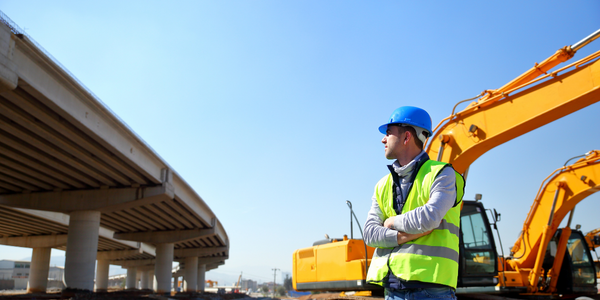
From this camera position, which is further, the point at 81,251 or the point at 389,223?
the point at 81,251

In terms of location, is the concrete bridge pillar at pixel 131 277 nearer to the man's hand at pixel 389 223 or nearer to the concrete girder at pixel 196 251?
the concrete girder at pixel 196 251

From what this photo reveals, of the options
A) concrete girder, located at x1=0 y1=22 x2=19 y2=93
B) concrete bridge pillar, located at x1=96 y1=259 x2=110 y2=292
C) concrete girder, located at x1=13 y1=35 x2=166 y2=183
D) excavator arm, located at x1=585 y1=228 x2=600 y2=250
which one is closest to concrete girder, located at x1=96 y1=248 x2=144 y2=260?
concrete bridge pillar, located at x1=96 y1=259 x2=110 y2=292

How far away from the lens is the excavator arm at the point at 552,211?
1127 cm

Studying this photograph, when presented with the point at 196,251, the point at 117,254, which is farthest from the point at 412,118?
the point at 117,254

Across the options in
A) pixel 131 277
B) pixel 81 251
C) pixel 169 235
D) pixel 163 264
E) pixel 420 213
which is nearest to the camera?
pixel 420 213

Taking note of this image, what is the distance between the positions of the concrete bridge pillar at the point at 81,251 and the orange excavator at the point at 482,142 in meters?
20.2

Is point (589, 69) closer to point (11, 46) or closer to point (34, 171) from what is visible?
point (11, 46)

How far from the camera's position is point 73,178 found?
26016 millimetres

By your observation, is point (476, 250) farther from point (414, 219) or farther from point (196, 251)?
point (196, 251)

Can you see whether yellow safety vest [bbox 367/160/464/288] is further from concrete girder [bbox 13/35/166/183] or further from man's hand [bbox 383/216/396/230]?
concrete girder [bbox 13/35/166/183]

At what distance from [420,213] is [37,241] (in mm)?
53092

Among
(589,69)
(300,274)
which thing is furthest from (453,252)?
(300,274)

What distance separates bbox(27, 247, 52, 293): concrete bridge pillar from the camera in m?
44.3

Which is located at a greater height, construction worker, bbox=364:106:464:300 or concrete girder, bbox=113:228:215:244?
concrete girder, bbox=113:228:215:244
